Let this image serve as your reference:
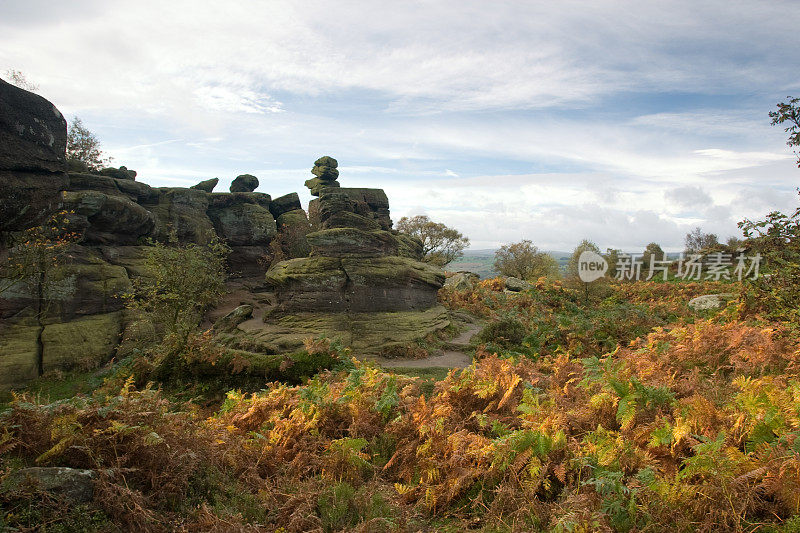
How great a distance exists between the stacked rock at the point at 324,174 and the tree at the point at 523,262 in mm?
16399

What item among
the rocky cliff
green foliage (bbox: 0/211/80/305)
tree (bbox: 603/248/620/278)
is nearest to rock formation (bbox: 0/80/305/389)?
green foliage (bbox: 0/211/80/305)

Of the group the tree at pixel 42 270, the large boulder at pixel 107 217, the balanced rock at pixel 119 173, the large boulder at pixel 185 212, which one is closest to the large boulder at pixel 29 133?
the tree at pixel 42 270

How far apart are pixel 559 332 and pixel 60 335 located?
18092mm

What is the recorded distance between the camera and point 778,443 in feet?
12.8

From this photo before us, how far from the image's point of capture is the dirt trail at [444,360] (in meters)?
12.9

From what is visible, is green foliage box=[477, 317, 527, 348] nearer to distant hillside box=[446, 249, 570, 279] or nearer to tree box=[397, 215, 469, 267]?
distant hillside box=[446, 249, 570, 279]

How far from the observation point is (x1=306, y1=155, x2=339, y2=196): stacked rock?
3938 cm

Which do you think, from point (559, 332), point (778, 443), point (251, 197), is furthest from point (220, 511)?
point (251, 197)

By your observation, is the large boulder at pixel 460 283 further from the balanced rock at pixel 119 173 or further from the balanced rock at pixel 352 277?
the balanced rock at pixel 119 173

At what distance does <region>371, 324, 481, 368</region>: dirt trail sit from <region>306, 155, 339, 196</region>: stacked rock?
26.9 meters

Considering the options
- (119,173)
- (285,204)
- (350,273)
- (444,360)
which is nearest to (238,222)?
(285,204)

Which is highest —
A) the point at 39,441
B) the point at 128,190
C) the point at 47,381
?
the point at 128,190

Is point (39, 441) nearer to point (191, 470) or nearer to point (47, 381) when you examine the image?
point (191, 470)

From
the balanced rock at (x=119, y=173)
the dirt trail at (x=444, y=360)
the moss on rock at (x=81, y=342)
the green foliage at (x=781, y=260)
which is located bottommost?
the moss on rock at (x=81, y=342)
